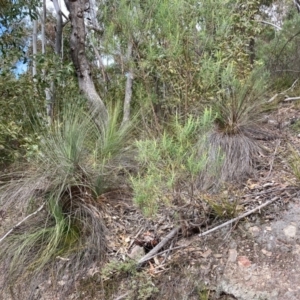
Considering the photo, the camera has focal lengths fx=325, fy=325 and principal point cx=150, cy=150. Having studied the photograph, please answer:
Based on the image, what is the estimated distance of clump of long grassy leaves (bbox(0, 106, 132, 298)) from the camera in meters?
1.94

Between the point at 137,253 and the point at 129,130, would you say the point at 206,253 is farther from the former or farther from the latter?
the point at 129,130

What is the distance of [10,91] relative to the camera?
9.27ft

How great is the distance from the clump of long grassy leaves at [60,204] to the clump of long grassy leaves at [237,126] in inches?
28.5

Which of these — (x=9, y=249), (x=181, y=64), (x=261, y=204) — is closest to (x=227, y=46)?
(x=181, y=64)

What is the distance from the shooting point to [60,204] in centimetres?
214

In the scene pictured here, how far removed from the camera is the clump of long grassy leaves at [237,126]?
233 centimetres

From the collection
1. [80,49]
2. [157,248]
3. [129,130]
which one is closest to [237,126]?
[129,130]

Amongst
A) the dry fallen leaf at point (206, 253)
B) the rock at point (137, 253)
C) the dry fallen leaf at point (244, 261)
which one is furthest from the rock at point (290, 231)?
the rock at point (137, 253)

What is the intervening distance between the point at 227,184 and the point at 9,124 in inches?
68.3

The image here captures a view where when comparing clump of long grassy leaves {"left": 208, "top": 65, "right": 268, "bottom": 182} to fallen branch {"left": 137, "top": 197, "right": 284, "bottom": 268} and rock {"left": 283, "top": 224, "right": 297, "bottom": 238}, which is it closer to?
fallen branch {"left": 137, "top": 197, "right": 284, "bottom": 268}

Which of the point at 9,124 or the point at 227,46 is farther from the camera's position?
the point at 9,124

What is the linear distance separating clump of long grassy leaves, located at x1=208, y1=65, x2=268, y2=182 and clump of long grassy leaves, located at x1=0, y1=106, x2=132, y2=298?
0.73 metres

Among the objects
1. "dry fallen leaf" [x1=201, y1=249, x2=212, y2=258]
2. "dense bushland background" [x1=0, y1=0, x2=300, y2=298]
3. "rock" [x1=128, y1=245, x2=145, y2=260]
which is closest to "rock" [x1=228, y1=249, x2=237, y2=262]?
"dry fallen leaf" [x1=201, y1=249, x2=212, y2=258]

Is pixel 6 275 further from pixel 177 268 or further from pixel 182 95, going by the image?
pixel 182 95
